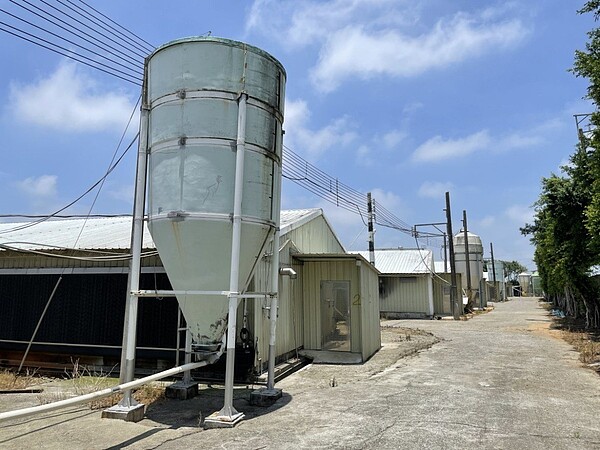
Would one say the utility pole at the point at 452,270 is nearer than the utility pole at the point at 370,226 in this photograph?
No

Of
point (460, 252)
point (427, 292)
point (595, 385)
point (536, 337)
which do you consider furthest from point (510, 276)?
point (595, 385)

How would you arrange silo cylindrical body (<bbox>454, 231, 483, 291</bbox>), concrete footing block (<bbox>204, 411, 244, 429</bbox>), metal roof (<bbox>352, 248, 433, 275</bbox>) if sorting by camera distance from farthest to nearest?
silo cylindrical body (<bbox>454, 231, 483, 291</bbox>)
metal roof (<bbox>352, 248, 433, 275</bbox>)
concrete footing block (<bbox>204, 411, 244, 429</bbox>)

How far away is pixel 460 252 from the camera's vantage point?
3716cm

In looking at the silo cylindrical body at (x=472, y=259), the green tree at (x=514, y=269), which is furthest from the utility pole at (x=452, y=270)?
the green tree at (x=514, y=269)

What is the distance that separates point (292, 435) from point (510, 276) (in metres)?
112

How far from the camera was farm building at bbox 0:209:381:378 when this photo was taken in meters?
9.30

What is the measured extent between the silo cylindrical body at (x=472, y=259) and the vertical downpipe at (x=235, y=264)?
3226 centimetres

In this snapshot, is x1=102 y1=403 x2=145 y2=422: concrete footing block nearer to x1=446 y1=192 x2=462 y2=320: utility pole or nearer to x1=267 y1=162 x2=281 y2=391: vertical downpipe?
x1=267 y1=162 x2=281 y2=391: vertical downpipe

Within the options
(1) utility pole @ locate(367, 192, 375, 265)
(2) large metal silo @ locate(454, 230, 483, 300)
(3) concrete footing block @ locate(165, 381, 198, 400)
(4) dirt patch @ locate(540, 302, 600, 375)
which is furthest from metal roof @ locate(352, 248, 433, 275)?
(3) concrete footing block @ locate(165, 381, 198, 400)

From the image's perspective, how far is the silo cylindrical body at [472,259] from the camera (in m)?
A: 35.5

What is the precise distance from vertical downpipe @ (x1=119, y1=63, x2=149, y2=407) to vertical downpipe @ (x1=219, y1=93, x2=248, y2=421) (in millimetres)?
1415

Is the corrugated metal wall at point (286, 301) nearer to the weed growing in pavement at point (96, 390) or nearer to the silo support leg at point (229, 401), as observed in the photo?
the weed growing in pavement at point (96, 390)

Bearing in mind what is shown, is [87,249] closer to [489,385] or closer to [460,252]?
[489,385]

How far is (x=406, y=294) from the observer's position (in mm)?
27359
